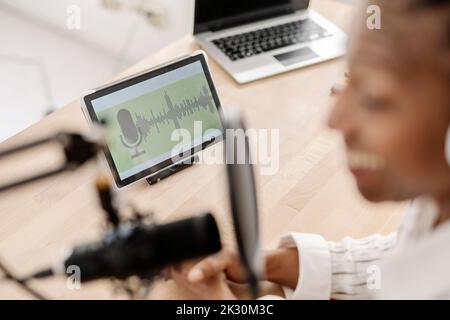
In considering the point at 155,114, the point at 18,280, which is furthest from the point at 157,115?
the point at 18,280

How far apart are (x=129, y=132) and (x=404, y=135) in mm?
525

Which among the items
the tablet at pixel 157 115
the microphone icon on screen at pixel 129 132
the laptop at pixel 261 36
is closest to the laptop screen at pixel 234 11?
the laptop at pixel 261 36

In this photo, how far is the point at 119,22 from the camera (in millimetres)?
1896

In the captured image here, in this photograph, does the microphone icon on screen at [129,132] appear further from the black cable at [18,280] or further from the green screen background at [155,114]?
the black cable at [18,280]

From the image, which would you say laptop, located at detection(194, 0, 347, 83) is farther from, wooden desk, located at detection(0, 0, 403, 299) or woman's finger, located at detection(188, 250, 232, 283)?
woman's finger, located at detection(188, 250, 232, 283)

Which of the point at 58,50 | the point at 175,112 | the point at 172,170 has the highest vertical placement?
the point at 175,112

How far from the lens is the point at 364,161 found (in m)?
0.58

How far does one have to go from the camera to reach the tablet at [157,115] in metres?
0.86

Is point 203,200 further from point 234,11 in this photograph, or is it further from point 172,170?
point 234,11

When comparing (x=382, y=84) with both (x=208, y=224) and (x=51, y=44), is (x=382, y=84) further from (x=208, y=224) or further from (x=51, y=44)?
(x=51, y=44)

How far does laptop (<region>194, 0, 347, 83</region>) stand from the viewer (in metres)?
1.20
